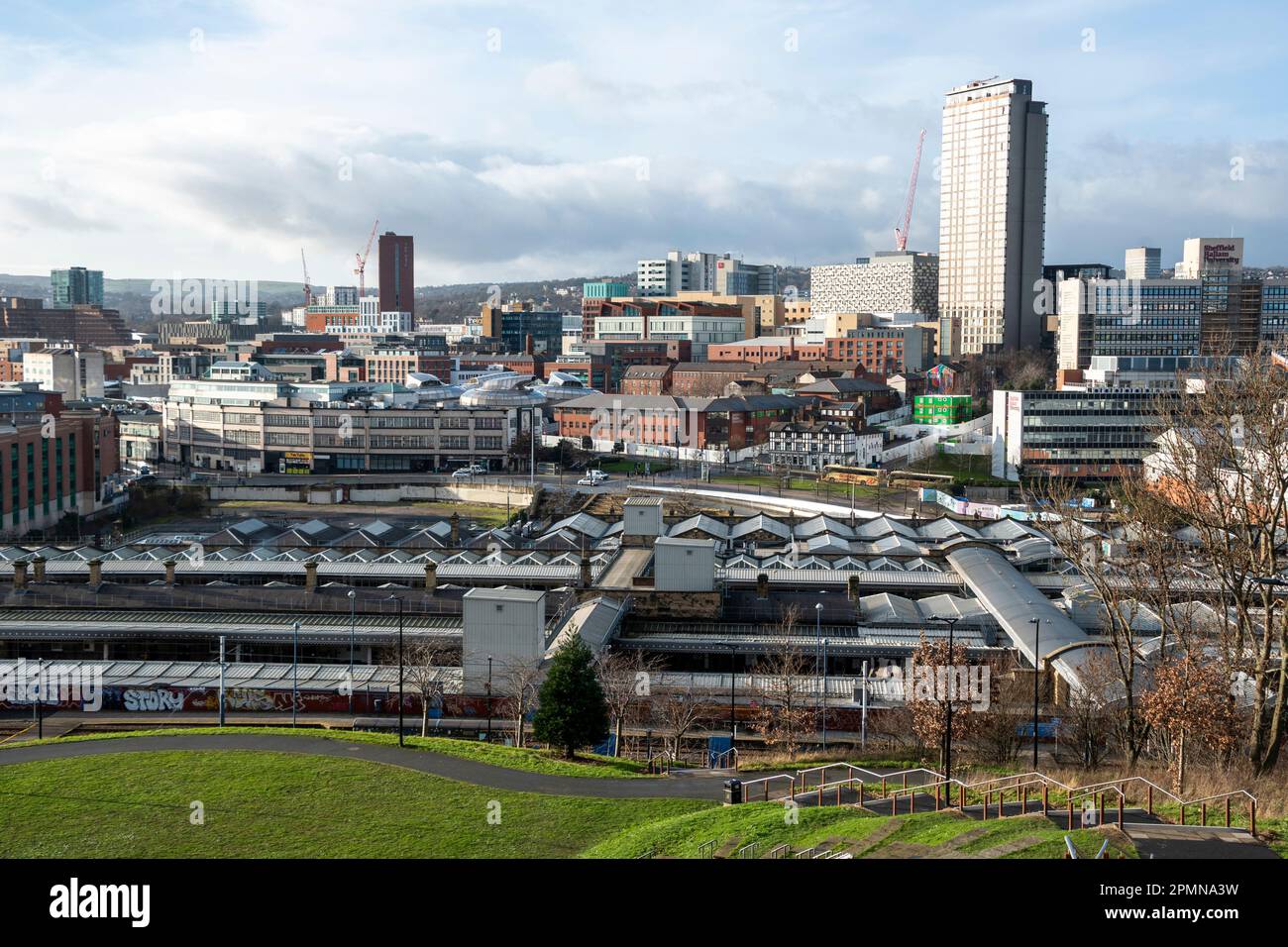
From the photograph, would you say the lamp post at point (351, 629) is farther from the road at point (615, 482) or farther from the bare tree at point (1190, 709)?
the road at point (615, 482)

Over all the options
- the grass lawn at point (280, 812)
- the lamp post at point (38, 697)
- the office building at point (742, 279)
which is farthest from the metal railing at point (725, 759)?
the office building at point (742, 279)

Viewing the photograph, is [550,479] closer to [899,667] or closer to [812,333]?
[899,667]

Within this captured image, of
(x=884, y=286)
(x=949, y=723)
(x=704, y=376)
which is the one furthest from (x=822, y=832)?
(x=884, y=286)

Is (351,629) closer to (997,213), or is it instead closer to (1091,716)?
(1091,716)

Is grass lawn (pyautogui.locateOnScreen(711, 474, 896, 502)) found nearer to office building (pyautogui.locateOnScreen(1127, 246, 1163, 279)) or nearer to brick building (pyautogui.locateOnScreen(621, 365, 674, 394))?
brick building (pyautogui.locateOnScreen(621, 365, 674, 394))
